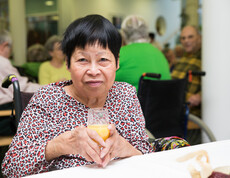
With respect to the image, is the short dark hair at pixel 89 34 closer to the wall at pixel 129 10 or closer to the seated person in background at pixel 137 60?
the seated person in background at pixel 137 60

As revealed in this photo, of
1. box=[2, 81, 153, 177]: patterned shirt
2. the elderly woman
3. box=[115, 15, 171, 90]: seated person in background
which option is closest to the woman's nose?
the elderly woman

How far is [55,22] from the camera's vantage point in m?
7.36

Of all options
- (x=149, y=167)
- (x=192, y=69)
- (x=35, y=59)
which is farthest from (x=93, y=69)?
(x=35, y=59)

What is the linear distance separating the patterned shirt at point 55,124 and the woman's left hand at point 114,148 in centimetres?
21

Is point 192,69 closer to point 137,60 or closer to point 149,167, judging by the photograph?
point 137,60

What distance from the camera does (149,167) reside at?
102 centimetres

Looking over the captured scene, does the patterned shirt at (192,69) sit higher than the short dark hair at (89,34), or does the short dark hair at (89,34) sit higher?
the short dark hair at (89,34)

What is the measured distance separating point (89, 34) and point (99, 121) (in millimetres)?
374

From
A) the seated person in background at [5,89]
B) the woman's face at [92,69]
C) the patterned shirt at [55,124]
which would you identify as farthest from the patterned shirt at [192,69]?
the woman's face at [92,69]

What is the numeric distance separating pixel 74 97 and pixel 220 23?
2.11m

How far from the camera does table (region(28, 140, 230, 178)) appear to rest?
0.97m

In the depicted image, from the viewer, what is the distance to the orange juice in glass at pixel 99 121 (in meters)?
1.05

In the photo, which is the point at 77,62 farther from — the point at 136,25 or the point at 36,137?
the point at 136,25

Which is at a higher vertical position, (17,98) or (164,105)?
(17,98)
